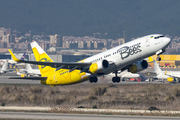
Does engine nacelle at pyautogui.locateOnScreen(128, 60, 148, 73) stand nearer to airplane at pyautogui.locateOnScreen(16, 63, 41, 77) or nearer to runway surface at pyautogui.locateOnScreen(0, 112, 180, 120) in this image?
runway surface at pyautogui.locateOnScreen(0, 112, 180, 120)

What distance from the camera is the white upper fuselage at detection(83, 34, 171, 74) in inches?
1948

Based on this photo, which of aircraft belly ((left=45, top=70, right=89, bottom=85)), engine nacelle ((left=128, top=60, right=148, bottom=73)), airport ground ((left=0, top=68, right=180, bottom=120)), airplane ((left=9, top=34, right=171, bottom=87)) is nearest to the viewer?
airplane ((left=9, top=34, right=171, bottom=87))

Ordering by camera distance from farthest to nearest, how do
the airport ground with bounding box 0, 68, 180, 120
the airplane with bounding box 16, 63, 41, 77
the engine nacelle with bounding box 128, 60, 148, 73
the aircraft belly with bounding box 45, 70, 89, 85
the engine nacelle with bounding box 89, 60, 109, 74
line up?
the airplane with bounding box 16, 63, 41, 77, the airport ground with bounding box 0, 68, 180, 120, the aircraft belly with bounding box 45, 70, 89, 85, the engine nacelle with bounding box 128, 60, 148, 73, the engine nacelle with bounding box 89, 60, 109, 74

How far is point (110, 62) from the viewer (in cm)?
5153

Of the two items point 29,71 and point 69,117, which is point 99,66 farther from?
point 29,71

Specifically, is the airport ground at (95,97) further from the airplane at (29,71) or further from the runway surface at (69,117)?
the airplane at (29,71)

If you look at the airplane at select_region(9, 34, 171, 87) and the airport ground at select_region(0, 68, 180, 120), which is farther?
the airport ground at select_region(0, 68, 180, 120)

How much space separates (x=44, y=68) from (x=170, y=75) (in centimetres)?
4706

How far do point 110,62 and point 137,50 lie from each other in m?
4.37

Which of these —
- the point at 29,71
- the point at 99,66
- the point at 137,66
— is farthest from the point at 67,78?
the point at 29,71

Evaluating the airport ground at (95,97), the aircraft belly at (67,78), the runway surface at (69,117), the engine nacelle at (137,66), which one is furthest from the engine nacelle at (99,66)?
the airport ground at (95,97)

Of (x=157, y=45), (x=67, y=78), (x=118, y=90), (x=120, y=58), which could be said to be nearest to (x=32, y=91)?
(x=67, y=78)

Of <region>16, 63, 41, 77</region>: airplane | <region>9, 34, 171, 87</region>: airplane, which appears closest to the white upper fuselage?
<region>9, 34, 171, 87</region>: airplane

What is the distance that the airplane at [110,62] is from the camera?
49.7 m
